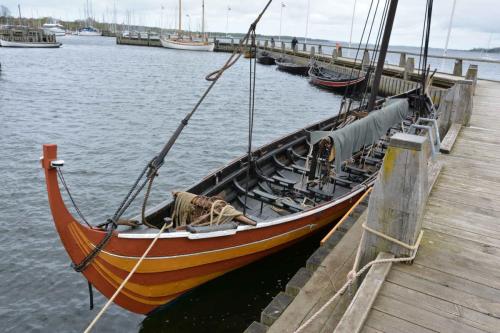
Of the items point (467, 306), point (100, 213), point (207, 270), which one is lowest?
point (100, 213)

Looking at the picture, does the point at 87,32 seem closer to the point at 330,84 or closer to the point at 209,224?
the point at 330,84

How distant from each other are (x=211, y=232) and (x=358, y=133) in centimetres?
460

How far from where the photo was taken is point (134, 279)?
6.62 meters

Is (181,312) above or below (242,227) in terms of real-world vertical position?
below

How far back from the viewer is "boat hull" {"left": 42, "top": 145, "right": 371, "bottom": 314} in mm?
6047

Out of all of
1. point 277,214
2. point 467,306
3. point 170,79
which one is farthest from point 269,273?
point 170,79

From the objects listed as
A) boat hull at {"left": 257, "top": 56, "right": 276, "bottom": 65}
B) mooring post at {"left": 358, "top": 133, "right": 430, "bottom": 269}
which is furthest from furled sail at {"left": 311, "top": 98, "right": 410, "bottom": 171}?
boat hull at {"left": 257, "top": 56, "right": 276, "bottom": 65}

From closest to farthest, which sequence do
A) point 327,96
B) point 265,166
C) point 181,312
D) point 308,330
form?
point 308,330 → point 181,312 → point 265,166 → point 327,96

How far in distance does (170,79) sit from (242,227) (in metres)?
37.7

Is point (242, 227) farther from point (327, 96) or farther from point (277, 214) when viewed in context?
point (327, 96)

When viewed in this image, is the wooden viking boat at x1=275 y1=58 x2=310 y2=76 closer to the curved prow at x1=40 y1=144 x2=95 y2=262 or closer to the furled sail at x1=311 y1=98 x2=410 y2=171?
the furled sail at x1=311 y1=98 x2=410 y2=171

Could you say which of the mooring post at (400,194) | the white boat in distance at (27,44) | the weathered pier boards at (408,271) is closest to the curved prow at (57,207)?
the weathered pier boards at (408,271)

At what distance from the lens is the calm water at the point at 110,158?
7.88m

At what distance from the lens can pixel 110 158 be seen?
16750 mm
